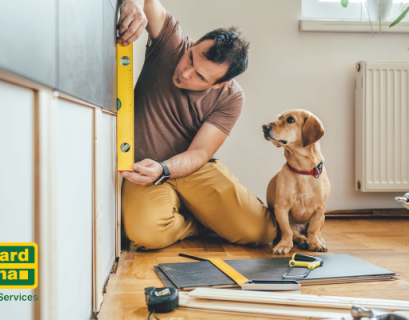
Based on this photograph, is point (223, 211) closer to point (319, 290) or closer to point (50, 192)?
point (319, 290)

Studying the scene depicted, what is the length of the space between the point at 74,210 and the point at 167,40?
3.63 feet

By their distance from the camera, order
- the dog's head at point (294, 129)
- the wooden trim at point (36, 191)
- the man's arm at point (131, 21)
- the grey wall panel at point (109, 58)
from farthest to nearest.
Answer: the dog's head at point (294, 129), the man's arm at point (131, 21), the grey wall panel at point (109, 58), the wooden trim at point (36, 191)

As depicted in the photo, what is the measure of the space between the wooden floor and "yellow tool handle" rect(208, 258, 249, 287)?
144 millimetres

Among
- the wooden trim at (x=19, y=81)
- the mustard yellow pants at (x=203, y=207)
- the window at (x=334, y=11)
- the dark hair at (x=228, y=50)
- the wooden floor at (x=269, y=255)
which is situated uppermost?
the window at (x=334, y=11)

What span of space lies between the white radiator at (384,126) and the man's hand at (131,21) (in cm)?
161

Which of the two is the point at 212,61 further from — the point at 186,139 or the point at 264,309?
the point at 264,309

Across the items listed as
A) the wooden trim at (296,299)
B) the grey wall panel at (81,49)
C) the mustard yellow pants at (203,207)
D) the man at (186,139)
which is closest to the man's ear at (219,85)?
the man at (186,139)

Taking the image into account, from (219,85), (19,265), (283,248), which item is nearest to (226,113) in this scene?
(219,85)

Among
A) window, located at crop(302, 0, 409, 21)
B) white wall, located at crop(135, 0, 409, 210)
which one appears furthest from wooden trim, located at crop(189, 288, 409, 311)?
window, located at crop(302, 0, 409, 21)

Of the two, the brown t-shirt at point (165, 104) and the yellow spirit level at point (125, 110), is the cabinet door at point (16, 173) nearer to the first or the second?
the yellow spirit level at point (125, 110)

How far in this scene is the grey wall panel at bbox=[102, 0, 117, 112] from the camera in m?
0.98

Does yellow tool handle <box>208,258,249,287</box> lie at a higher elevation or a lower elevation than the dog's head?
lower

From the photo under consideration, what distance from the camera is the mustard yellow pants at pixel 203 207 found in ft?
4.93

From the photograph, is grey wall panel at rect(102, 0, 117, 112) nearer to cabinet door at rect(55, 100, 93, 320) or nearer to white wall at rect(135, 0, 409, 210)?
cabinet door at rect(55, 100, 93, 320)
